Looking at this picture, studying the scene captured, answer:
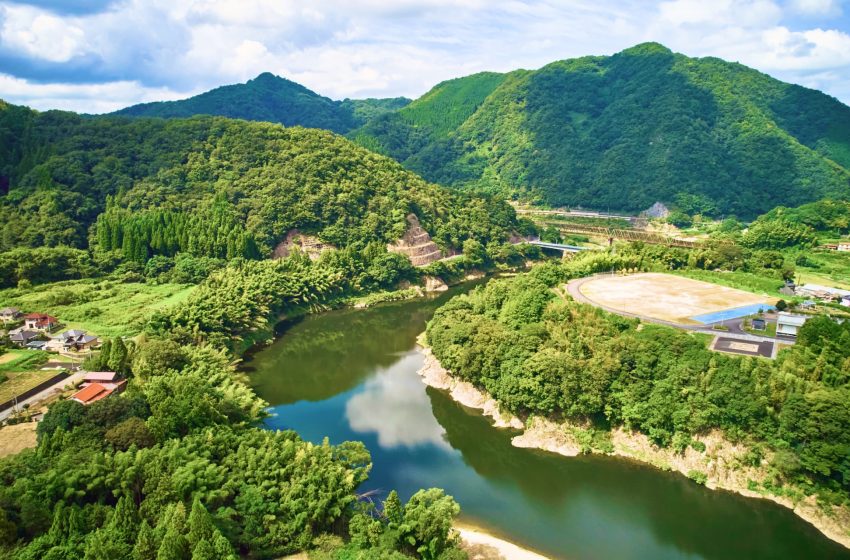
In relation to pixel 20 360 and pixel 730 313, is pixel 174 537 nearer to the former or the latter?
pixel 20 360

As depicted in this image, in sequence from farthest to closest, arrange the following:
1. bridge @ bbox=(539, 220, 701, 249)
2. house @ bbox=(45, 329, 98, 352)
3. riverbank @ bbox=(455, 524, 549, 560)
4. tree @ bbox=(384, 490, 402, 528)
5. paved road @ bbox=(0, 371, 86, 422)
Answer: bridge @ bbox=(539, 220, 701, 249) < house @ bbox=(45, 329, 98, 352) < paved road @ bbox=(0, 371, 86, 422) < riverbank @ bbox=(455, 524, 549, 560) < tree @ bbox=(384, 490, 402, 528)

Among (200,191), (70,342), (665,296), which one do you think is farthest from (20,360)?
(665,296)

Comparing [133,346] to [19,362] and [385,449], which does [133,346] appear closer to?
[19,362]

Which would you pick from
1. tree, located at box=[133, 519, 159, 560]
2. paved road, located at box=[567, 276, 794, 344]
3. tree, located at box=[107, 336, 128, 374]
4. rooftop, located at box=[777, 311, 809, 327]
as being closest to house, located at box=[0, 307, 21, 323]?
tree, located at box=[107, 336, 128, 374]

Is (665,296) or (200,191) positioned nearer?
(665,296)

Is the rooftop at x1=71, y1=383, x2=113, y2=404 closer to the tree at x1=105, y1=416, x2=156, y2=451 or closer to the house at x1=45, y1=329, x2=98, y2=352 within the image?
the tree at x1=105, y1=416, x2=156, y2=451
